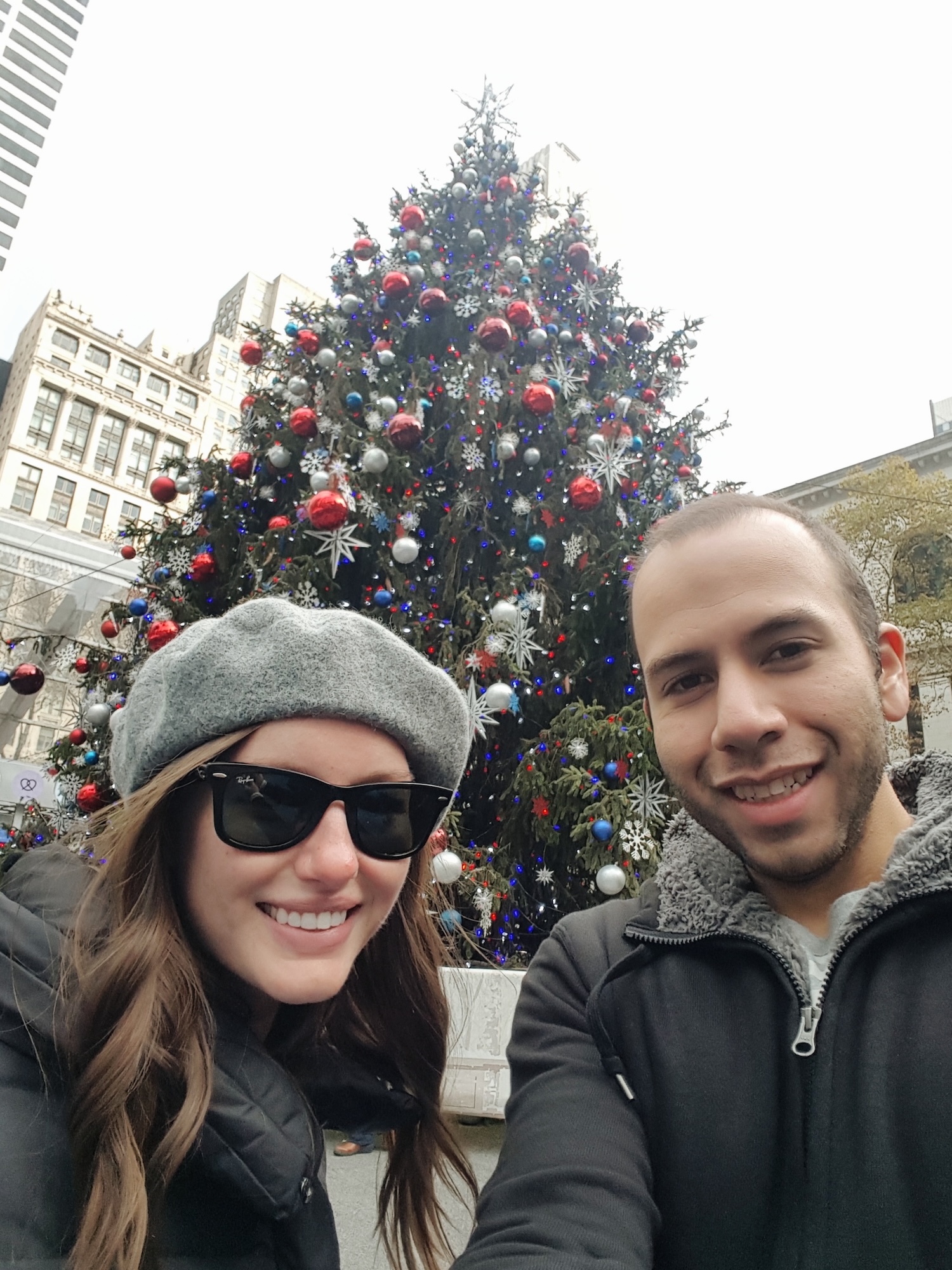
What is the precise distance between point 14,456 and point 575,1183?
61.3 meters

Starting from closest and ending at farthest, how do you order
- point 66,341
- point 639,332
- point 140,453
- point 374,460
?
point 374,460 < point 639,332 < point 66,341 < point 140,453

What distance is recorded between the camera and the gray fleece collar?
1.15 m

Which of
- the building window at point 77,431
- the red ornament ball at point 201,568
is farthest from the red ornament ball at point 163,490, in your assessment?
the building window at point 77,431

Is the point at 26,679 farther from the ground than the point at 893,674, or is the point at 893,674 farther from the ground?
the point at 26,679

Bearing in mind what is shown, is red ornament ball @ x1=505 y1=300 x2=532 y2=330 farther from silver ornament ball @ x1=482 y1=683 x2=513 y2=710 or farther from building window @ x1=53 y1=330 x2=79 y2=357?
building window @ x1=53 y1=330 x2=79 y2=357

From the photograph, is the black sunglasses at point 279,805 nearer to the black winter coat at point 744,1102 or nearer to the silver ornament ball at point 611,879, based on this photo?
the black winter coat at point 744,1102

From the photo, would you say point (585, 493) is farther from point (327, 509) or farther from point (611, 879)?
point (611, 879)

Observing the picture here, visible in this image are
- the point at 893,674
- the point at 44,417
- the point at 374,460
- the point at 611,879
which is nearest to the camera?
the point at 893,674

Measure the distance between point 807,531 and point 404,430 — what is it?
4.07 m

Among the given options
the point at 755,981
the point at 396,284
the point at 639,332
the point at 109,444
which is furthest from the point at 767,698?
the point at 109,444

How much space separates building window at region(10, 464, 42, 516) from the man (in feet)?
200

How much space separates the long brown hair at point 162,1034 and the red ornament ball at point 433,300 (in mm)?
5502

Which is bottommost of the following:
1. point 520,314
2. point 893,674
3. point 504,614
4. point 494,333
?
point 893,674

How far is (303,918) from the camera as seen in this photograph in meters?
1.26
